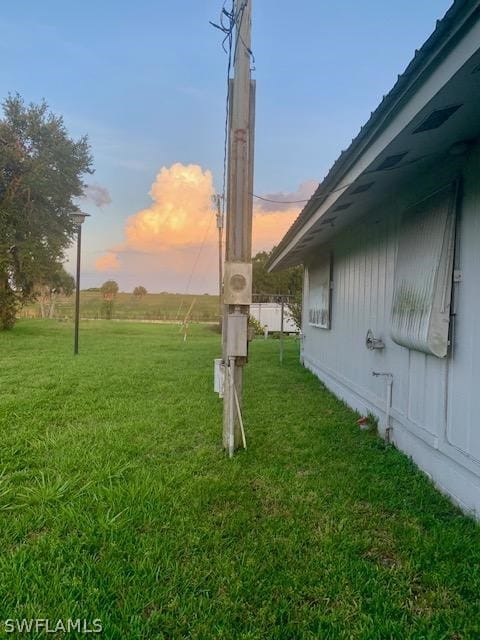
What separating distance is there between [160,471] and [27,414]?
219 cm

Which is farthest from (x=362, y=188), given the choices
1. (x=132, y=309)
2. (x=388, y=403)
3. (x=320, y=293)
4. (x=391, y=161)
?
(x=132, y=309)

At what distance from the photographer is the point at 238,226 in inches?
143

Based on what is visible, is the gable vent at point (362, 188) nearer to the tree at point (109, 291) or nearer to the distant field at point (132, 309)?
the distant field at point (132, 309)

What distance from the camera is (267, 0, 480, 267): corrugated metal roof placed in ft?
5.13

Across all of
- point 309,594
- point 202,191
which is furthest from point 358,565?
point 202,191

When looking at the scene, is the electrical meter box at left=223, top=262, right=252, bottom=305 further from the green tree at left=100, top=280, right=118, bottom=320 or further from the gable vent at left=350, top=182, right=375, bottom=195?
the green tree at left=100, top=280, right=118, bottom=320

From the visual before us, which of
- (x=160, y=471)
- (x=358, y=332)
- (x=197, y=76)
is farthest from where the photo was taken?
(x=197, y=76)

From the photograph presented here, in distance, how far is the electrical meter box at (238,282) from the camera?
3.53 meters

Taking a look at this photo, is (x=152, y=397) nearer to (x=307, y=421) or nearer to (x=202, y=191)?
(x=307, y=421)

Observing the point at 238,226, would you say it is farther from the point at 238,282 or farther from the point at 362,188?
the point at 362,188

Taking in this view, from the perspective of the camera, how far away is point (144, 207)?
14.8 meters

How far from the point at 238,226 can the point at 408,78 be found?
1.85m

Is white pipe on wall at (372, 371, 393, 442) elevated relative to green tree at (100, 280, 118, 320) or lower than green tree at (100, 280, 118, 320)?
lower

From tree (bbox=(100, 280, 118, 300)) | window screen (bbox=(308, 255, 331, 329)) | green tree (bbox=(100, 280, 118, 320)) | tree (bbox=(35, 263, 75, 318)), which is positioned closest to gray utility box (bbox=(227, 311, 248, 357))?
window screen (bbox=(308, 255, 331, 329))
